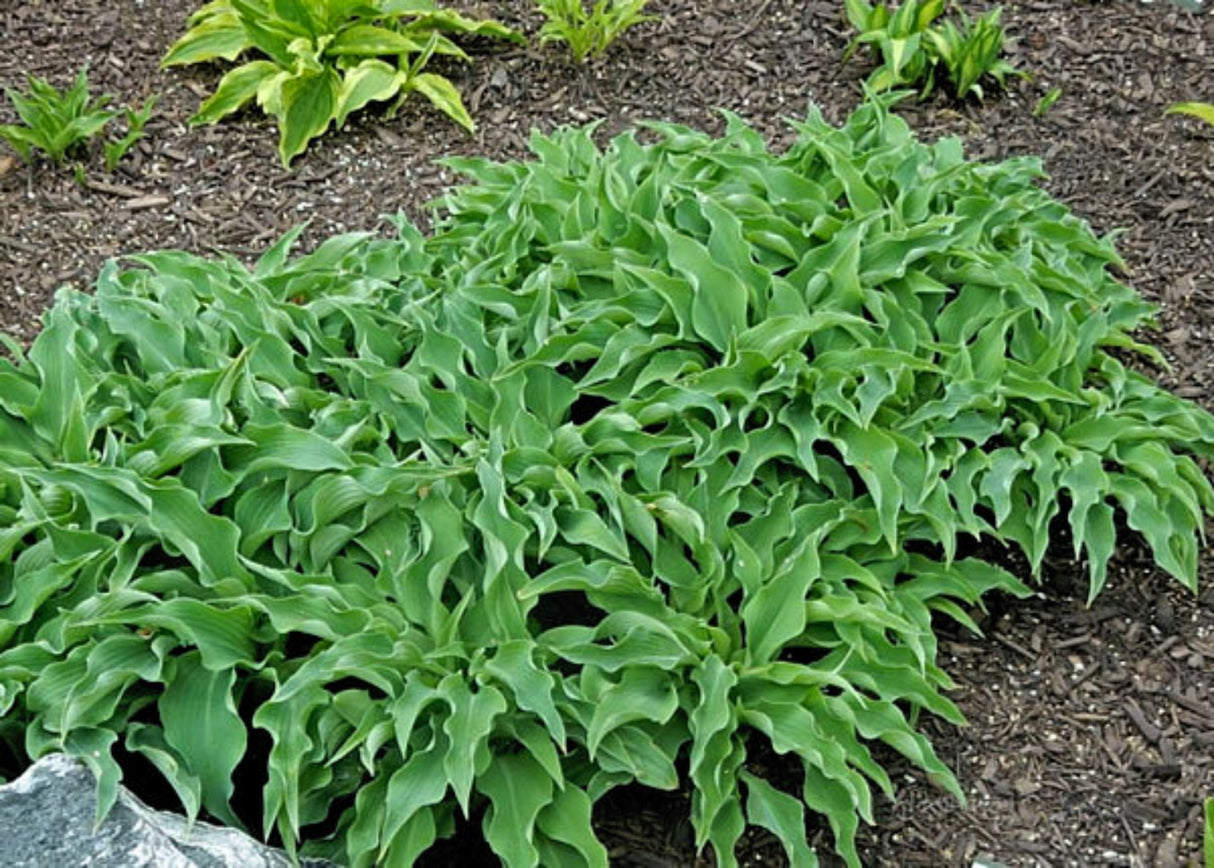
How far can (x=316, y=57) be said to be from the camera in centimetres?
541

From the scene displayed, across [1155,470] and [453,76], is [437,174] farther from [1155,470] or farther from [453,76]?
[1155,470]

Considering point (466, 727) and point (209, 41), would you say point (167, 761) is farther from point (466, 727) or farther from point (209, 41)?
point (209, 41)

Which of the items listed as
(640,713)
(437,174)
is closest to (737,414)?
(640,713)


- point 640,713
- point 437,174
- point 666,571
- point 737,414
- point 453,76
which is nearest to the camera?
point 640,713

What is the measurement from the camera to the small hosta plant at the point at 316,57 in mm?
5398

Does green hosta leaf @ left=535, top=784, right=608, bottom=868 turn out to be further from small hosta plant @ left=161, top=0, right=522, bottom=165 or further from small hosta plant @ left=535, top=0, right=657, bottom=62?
small hosta plant @ left=535, top=0, right=657, bottom=62

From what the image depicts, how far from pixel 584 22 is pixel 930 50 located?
1.23 m

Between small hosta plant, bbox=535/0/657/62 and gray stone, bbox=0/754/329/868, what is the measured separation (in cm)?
351

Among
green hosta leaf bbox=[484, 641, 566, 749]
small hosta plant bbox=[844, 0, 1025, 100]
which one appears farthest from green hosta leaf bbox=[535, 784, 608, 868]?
small hosta plant bbox=[844, 0, 1025, 100]

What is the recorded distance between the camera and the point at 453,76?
580 centimetres

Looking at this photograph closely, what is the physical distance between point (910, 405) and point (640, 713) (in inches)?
46.3

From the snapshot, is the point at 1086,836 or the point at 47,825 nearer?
the point at 47,825

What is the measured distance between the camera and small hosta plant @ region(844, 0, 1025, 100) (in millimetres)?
5402

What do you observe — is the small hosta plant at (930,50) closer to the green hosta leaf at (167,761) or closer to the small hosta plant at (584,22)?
the small hosta plant at (584,22)
